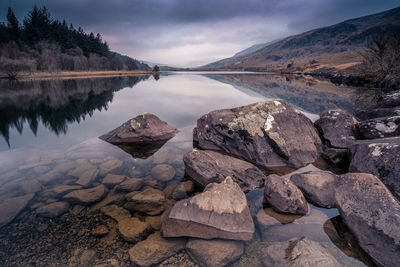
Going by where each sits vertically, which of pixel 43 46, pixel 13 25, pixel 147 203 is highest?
pixel 13 25

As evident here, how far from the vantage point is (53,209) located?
454cm

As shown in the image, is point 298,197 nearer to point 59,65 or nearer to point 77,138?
point 77,138

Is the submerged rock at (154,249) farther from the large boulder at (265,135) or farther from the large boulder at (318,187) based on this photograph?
the large boulder at (265,135)

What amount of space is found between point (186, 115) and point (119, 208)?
427 inches

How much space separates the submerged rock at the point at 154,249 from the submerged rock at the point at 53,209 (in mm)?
2313

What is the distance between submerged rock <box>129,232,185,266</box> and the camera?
3312mm

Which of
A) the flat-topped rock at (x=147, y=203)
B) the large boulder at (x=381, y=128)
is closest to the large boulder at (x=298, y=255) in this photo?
the flat-topped rock at (x=147, y=203)

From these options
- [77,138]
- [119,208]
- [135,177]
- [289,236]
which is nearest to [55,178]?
[135,177]

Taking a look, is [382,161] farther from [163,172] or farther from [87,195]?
[87,195]

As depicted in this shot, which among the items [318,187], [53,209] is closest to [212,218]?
[318,187]

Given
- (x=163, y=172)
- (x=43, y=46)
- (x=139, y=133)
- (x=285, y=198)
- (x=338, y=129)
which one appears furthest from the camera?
(x=43, y=46)

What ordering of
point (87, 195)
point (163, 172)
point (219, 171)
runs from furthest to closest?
1. point (163, 172)
2. point (219, 171)
3. point (87, 195)

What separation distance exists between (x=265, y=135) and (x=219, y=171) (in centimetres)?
271

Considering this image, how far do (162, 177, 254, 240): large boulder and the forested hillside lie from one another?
2700 inches
